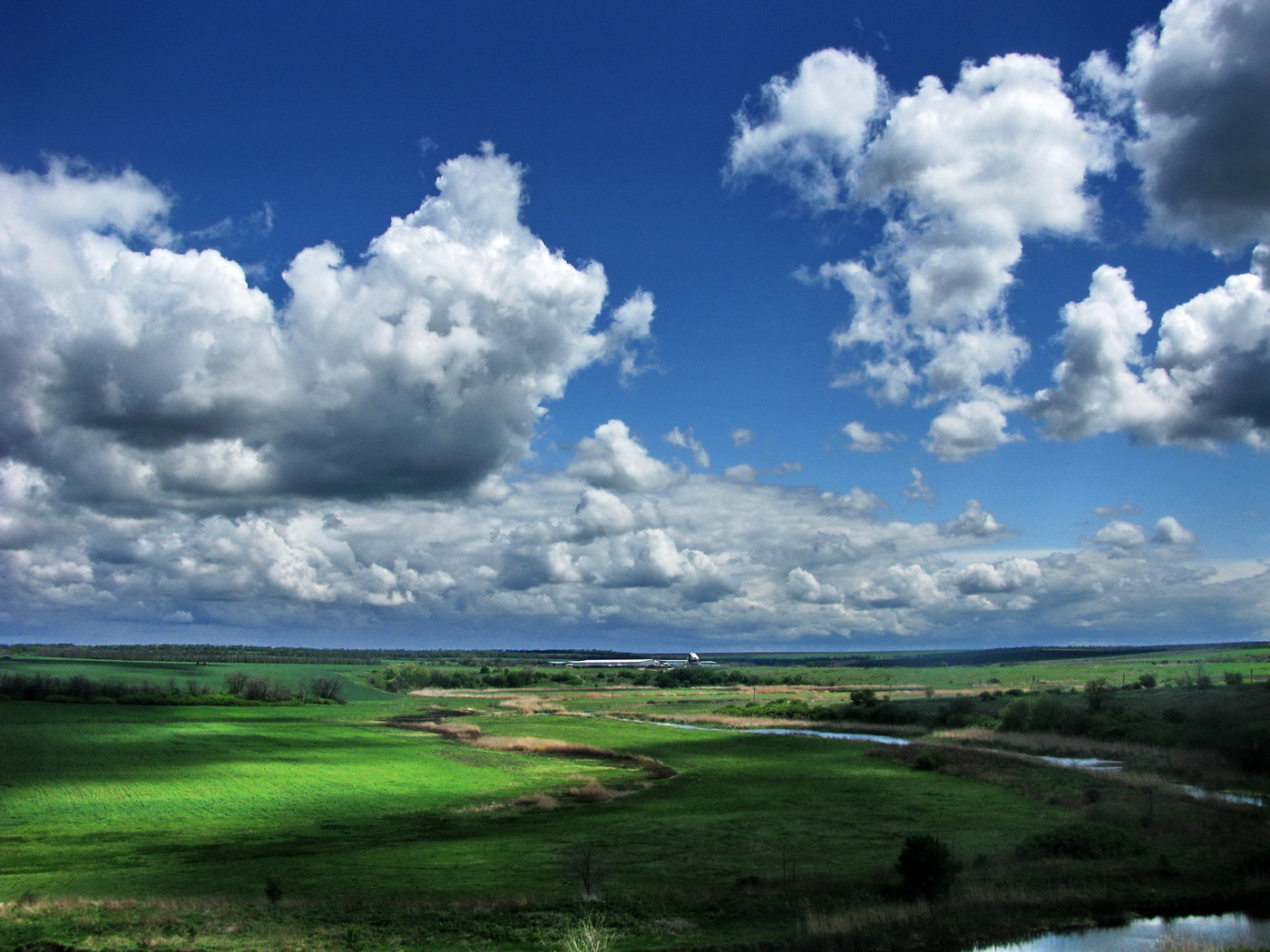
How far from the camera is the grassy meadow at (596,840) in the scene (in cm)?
2664

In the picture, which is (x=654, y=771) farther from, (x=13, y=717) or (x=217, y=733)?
(x=13, y=717)

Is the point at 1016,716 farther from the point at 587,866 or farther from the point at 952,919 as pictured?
the point at 587,866

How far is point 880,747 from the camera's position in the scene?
7788 centimetres

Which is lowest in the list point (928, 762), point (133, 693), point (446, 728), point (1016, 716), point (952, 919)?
point (133, 693)

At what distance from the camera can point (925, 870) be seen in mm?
28781

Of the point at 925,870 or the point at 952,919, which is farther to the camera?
the point at 925,870

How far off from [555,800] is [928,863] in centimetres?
2913

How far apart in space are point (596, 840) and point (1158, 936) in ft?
75.9

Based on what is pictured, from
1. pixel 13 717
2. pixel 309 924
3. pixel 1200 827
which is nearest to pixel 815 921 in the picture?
pixel 309 924

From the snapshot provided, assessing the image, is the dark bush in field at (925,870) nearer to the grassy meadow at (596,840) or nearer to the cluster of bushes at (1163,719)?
the grassy meadow at (596,840)

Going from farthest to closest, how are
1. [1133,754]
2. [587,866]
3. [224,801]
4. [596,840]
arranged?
[1133,754] < [224,801] < [596,840] < [587,866]

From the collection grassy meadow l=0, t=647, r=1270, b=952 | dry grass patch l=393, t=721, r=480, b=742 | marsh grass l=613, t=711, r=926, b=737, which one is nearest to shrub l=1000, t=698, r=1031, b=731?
grassy meadow l=0, t=647, r=1270, b=952

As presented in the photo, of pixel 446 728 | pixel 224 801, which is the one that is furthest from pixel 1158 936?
pixel 446 728

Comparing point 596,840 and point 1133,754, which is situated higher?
point 596,840
